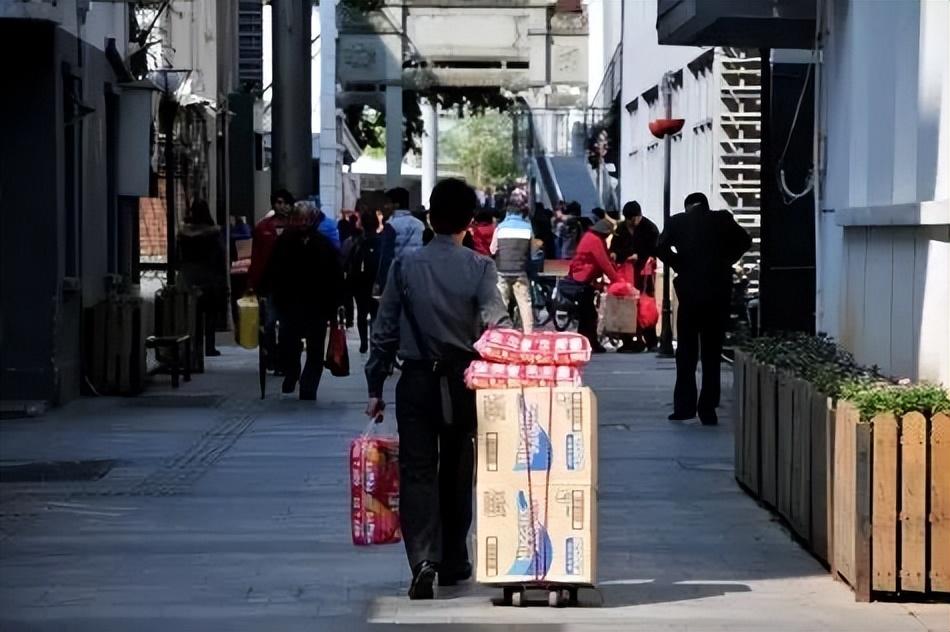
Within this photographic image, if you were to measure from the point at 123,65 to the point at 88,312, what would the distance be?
306 cm

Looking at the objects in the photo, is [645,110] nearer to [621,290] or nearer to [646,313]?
[646,313]

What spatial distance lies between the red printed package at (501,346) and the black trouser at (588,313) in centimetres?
1709

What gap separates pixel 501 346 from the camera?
8.71m

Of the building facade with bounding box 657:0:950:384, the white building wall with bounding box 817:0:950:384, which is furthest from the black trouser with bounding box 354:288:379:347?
the white building wall with bounding box 817:0:950:384

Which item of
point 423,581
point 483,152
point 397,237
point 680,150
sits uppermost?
point 483,152

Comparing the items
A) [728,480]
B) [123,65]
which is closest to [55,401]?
[123,65]

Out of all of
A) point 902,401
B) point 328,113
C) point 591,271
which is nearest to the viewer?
point 902,401

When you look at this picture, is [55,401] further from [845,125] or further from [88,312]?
[845,125]

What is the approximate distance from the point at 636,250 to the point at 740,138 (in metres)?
1.95

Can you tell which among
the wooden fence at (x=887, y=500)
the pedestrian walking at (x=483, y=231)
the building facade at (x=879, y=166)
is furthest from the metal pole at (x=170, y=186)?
the wooden fence at (x=887, y=500)

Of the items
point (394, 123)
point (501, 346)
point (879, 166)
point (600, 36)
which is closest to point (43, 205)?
point (879, 166)

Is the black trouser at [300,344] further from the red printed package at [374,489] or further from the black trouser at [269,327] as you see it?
the red printed package at [374,489]

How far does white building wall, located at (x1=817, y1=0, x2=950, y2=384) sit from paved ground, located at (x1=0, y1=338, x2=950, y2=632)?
48.5 inches

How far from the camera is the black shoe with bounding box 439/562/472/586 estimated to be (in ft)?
31.0
